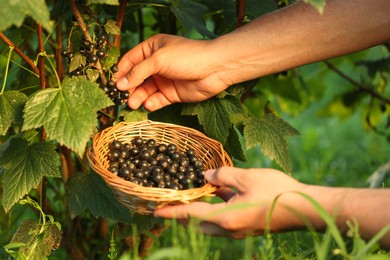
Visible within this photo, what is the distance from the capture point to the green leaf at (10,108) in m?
2.04

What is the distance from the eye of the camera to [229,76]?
225cm

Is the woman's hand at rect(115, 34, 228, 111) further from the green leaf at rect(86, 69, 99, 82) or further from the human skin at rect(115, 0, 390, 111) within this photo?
the green leaf at rect(86, 69, 99, 82)

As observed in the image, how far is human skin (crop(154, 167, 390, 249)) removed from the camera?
71.1 inches

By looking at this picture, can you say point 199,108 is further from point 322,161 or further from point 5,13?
point 322,161

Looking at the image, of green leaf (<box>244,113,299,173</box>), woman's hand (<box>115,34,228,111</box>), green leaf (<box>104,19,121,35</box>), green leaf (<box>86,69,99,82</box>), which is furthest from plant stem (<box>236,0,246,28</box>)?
A: green leaf (<box>86,69,99,82</box>)

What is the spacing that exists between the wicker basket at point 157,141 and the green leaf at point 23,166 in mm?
129

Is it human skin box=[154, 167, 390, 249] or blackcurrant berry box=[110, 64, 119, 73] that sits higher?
blackcurrant berry box=[110, 64, 119, 73]

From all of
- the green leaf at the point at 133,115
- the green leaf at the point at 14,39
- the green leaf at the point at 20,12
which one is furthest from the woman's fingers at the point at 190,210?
the green leaf at the point at 14,39

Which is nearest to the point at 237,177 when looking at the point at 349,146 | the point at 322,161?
the point at 322,161

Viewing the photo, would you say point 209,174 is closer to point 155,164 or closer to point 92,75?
point 155,164

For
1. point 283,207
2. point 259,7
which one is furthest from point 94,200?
point 259,7

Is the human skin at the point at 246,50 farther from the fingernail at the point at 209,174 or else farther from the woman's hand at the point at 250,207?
the woman's hand at the point at 250,207

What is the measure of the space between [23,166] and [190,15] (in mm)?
Answer: 735

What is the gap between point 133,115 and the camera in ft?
7.50
